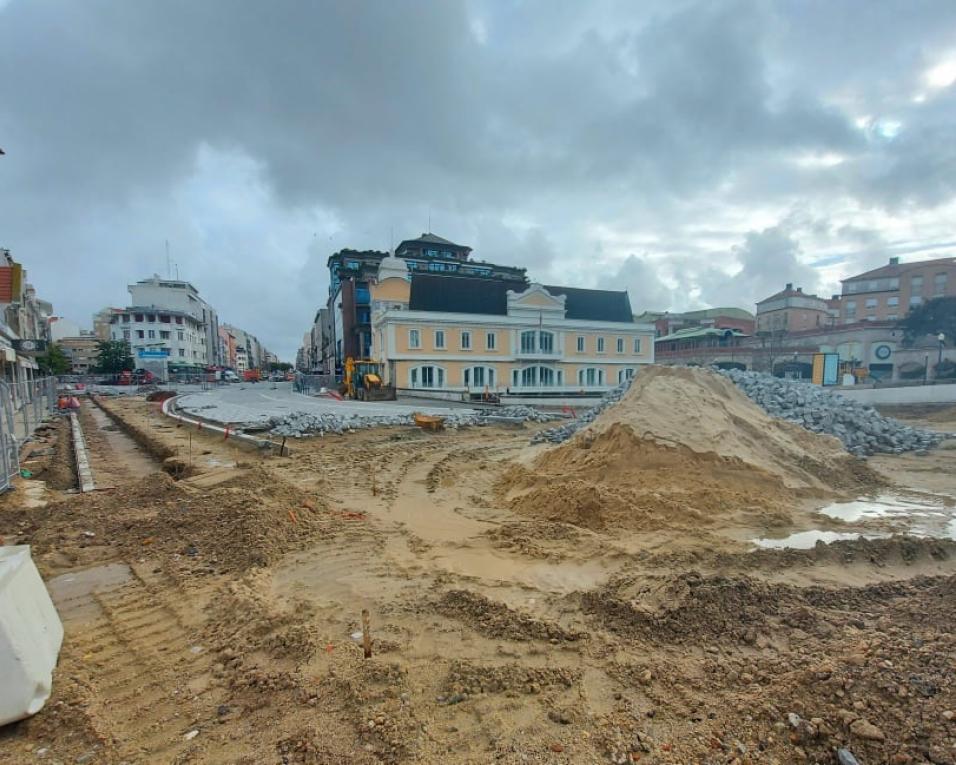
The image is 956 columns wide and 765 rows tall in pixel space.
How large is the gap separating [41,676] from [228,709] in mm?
1272

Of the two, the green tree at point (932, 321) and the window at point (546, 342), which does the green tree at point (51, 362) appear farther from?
the green tree at point (932, 321)

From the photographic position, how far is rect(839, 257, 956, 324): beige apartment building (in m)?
58.5

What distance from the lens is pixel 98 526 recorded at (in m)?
6.70

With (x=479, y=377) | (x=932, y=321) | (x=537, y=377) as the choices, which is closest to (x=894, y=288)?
(x=932, y=321)

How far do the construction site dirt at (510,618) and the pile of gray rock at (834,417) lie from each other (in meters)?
4.27

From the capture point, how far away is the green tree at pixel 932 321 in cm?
4519

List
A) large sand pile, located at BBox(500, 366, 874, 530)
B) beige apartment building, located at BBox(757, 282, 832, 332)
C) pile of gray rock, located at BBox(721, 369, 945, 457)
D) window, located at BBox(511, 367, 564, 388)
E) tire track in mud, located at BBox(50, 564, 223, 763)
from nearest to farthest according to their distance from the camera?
1. tire track in mud, located at BBox(50, 564, 223, 763)
2. large sand pile, located at BBox(500, 366, 874, 530)
3. pile of gray rock, located at BBox(721, 369, 945, 457)
4. window, located at BBox(511, 367, 564, 388)
5. beige apartment building, located at BBox(757, 282, 832, 332)

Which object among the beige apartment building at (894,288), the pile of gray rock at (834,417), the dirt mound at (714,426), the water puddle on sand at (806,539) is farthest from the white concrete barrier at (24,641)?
the beige apartment building at (894,288)

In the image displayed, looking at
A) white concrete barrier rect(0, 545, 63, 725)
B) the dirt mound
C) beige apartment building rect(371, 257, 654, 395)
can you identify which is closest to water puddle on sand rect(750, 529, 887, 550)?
the dirt mound

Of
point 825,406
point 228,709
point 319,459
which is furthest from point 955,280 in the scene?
point 228,709

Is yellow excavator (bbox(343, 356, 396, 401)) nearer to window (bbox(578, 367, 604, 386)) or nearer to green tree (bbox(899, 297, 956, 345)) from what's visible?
window (bbox(578, 367, 604, 386))

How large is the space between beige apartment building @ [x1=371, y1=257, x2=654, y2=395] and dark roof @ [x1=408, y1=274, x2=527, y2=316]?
84 mm

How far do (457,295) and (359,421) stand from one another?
22.0 m

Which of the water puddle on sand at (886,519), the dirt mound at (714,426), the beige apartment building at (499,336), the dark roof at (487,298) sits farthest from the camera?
the dark roof at (487,298)
